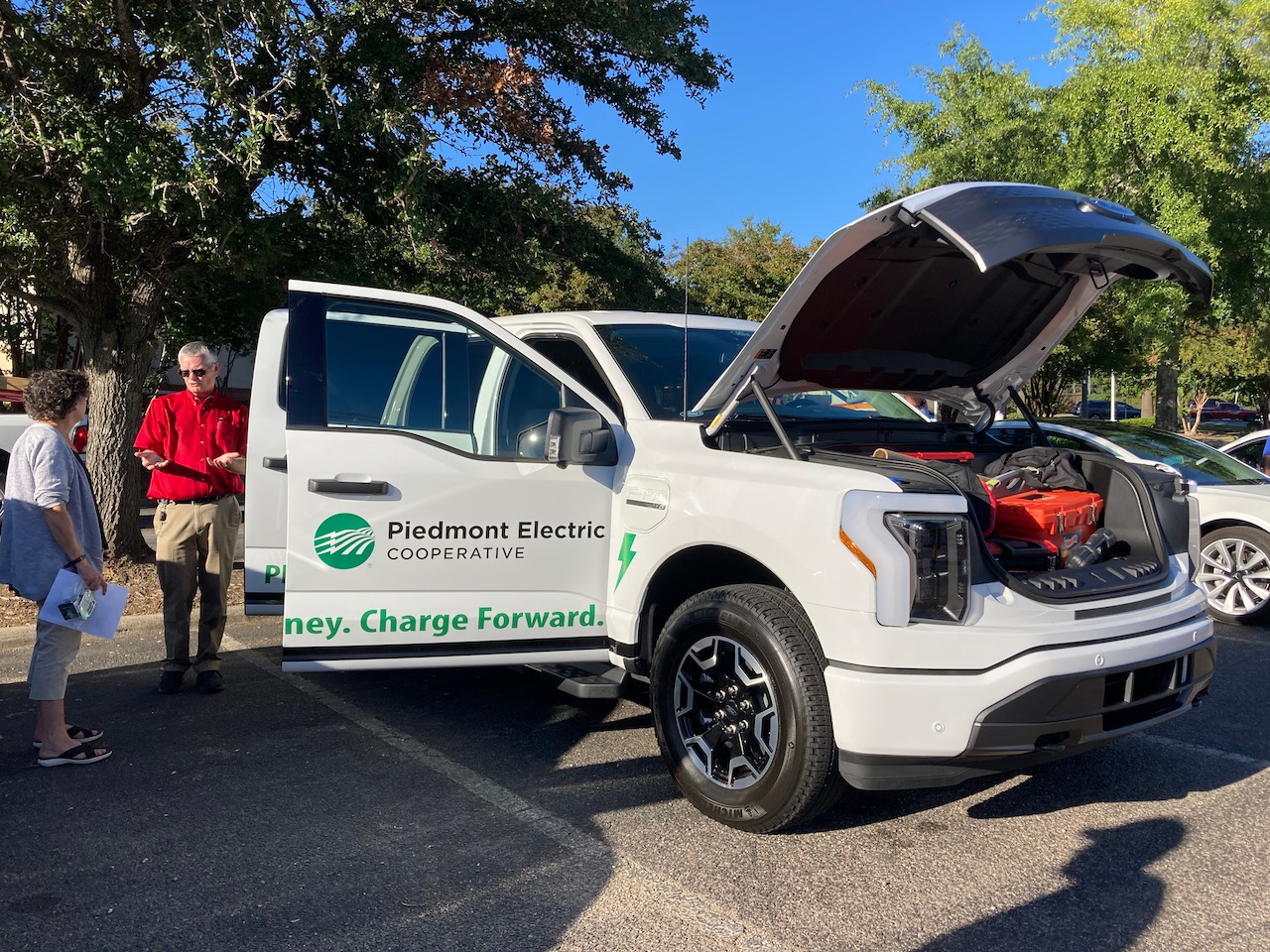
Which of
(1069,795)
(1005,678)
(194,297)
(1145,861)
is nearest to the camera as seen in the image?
(1005,678)

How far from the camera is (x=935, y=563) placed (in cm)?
327

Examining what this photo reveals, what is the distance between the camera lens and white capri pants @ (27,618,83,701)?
14.2ft

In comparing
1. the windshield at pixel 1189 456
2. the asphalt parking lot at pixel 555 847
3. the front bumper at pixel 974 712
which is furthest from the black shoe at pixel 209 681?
the windshield at pixel 1189 456

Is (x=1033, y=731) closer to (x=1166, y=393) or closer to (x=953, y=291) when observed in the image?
(x=953, y=291)

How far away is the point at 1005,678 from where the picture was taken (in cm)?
318

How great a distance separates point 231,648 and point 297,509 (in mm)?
2901

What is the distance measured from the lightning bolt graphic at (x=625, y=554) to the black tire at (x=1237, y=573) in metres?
5.03

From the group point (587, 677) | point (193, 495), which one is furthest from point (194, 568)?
point (587, 677)

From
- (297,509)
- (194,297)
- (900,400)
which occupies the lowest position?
(297,509)

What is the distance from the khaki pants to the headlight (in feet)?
12.2

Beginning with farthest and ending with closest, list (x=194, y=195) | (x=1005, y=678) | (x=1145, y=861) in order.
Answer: (x=194, y=195) < (x=1145, y=861) < (x=1005, y=678)

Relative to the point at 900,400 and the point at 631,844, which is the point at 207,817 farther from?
the point at 900,400

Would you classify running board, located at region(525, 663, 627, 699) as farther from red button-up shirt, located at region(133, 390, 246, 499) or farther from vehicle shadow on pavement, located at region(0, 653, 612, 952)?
red button-up shirt, located at region(133, 390, 246, 499)

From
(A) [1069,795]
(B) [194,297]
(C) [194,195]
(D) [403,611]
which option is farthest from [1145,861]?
(B) [194,297]
